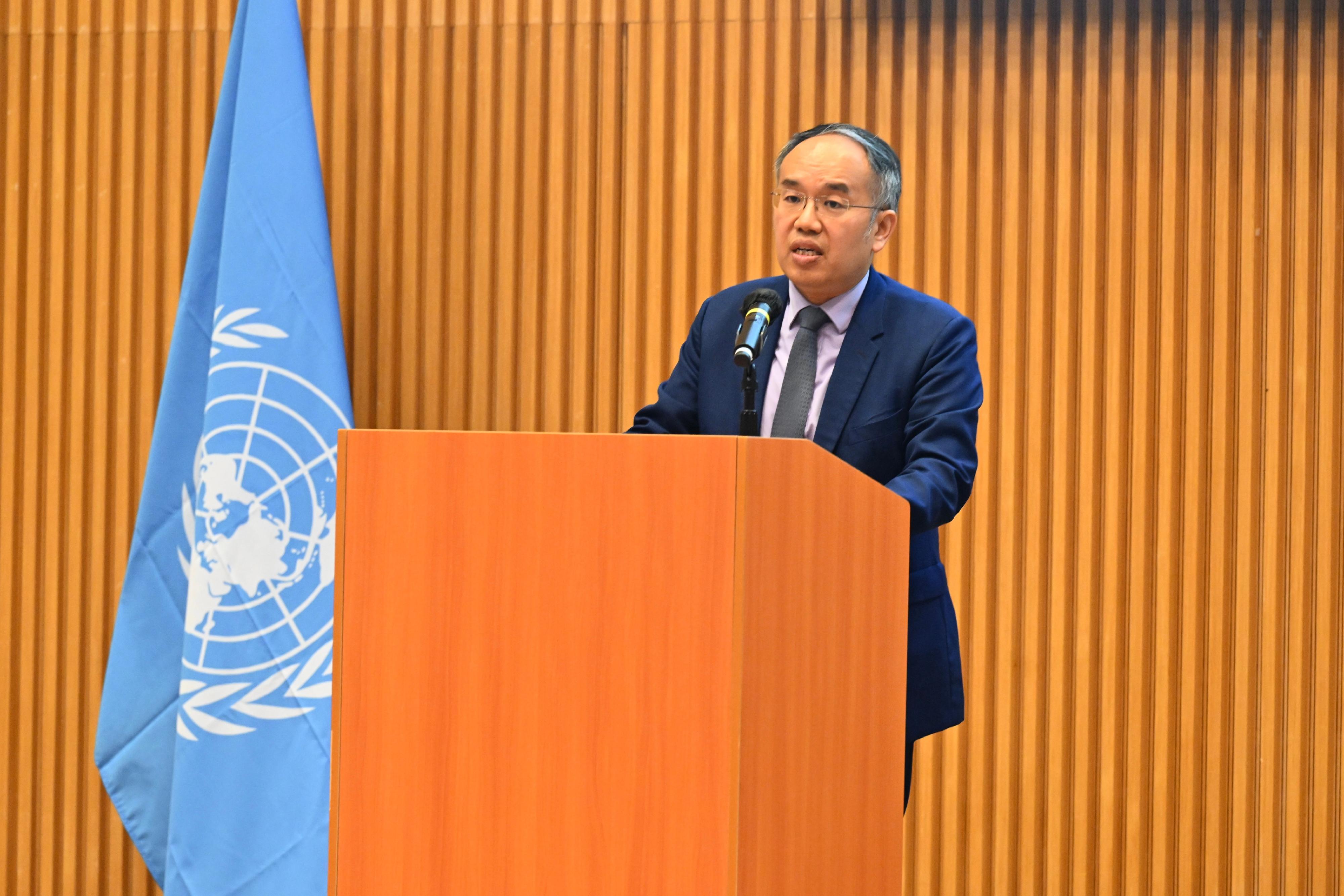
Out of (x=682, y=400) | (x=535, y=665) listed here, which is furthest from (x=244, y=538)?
(x=535, y=665)

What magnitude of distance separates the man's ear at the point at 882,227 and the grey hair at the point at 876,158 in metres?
0.01

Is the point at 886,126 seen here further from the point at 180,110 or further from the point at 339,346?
the point at 180,110

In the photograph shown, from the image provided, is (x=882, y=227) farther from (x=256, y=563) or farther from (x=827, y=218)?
(x=256, y=563)

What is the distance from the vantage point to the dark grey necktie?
1887mm

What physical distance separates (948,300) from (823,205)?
1.55 m

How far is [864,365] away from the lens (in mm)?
1904

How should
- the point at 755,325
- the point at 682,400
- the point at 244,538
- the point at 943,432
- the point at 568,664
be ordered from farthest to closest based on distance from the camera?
the point at 244,538
the point at 682,400
the point at 943,432
the point at 755,325
the point at 568,664

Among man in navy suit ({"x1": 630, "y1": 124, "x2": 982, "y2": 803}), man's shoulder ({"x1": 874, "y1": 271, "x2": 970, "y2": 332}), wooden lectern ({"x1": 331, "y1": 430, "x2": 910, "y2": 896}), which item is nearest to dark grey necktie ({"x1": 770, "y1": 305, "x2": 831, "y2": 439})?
man in navy suit ({"x1": 630, "y1": 124, "x2": 982, "y2": 803})

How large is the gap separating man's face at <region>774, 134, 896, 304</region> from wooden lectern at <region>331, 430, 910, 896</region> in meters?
0.68

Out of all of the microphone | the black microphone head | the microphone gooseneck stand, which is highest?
the black microphone head

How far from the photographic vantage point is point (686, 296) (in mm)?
3457

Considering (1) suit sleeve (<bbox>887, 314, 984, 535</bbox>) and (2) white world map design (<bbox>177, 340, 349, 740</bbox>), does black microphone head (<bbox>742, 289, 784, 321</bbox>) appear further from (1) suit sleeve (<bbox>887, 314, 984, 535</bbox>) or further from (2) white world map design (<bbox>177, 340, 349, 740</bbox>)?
(2) white world map design (<bbox>177, 340, 349, 740</bbox>)

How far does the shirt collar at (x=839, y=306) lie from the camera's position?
197cm

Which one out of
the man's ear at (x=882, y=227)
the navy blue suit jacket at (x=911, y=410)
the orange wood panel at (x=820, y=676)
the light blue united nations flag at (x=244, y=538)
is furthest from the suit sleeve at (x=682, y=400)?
the light blue united nations flag at (x=244, y=538)
